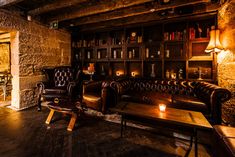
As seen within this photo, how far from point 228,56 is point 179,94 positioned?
1.20 meters

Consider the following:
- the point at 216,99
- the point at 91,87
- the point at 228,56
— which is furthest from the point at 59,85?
the point at 228,56

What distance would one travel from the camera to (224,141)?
1.13 meters

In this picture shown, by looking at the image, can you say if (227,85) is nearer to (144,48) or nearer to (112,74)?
(144,48)

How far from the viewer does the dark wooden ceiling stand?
9.15 ft

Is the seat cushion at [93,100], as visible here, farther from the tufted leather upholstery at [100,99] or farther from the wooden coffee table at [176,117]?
the wooden coffee table at [176,117]

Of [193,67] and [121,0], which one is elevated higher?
[121,0]

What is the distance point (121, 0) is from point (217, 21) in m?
2.26

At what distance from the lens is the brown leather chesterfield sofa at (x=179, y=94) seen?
7.22ft

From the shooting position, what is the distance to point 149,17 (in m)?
3.56

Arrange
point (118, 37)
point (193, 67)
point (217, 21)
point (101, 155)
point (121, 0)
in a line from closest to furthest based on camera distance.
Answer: point (101, 155)
point (121, 0)
point (217, 21)
point (193, 67)
point (118, 37)

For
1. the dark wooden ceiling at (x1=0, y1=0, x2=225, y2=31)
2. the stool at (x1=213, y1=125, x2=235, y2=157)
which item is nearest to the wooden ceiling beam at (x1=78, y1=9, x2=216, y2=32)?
the dark wooden ceiling at (x1=0, y1=0, x2=225, y2=31)

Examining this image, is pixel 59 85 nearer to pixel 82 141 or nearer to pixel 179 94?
pixel 82 141

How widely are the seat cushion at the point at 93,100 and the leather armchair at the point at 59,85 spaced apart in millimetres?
497

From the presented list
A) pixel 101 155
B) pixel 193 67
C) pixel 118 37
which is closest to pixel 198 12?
pixel 193 67
